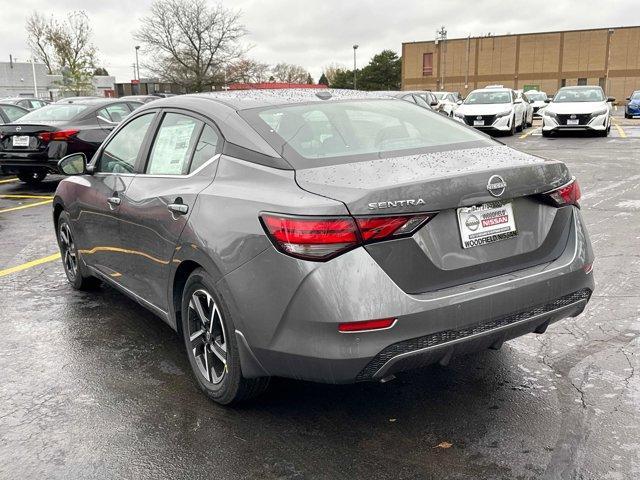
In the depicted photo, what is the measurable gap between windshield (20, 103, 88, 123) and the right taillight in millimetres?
10195

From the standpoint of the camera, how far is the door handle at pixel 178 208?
3309 mm

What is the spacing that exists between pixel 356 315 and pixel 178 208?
Answer: 1.27 metres

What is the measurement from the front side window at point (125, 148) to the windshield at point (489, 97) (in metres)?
18.3

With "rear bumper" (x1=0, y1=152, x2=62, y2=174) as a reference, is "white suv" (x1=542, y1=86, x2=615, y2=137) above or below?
above

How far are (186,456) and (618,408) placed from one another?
2.12 m

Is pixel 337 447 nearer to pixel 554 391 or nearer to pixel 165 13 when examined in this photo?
pixel 554 391

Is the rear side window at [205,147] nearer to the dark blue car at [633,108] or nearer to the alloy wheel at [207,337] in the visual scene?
the alloy wheel at [207,337]

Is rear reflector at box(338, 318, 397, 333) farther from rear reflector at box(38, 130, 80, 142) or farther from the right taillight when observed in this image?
rear reflector at box(38, 130, 80, 142)

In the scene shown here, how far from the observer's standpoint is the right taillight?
10.2 feet

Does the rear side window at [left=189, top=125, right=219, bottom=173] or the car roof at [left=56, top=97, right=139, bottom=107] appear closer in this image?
the rear side window at [left=189, top=125, right=219, bottom=173]

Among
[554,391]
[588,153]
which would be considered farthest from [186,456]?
[588,153]

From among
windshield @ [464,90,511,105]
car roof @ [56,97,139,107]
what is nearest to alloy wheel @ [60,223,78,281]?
car roof @ [56,97,139,107]

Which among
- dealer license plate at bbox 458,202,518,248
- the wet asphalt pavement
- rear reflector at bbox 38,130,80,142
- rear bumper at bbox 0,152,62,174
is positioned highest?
rear reflector at bbox 38,130,80,142

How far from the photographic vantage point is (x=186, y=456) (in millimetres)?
2869
